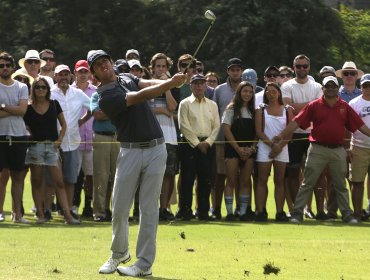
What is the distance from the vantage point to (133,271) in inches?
510

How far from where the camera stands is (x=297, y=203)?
20094mm

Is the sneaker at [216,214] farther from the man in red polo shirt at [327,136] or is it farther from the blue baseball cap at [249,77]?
the blue baseball cap at [249,77]

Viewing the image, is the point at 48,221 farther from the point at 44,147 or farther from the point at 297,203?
the point at 297,203

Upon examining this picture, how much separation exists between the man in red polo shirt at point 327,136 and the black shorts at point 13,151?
403cm

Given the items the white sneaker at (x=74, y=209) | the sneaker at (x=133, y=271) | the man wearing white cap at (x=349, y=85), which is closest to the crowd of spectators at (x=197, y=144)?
the white sneaker at (x=74, y=209)

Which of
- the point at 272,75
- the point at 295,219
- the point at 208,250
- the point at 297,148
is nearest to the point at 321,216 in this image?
the point at 295,219

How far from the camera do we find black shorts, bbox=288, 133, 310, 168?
20766mm

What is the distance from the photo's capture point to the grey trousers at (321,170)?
789 inches

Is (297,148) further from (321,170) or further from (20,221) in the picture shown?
(20,221)

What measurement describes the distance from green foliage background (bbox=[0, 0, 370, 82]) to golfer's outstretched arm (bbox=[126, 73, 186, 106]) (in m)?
29.2

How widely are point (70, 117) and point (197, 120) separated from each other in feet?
6.65

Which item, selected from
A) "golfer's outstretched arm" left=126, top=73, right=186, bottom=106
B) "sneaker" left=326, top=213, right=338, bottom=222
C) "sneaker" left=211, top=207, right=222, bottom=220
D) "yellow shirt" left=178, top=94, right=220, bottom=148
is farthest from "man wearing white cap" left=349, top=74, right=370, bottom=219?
"golfer's outstretched arm" left=126, top=73, right=186, bottom=106

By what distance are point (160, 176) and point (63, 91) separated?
7303mm

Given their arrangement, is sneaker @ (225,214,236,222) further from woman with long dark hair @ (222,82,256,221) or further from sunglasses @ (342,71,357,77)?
sunglasses @ (342,71,357,77)
